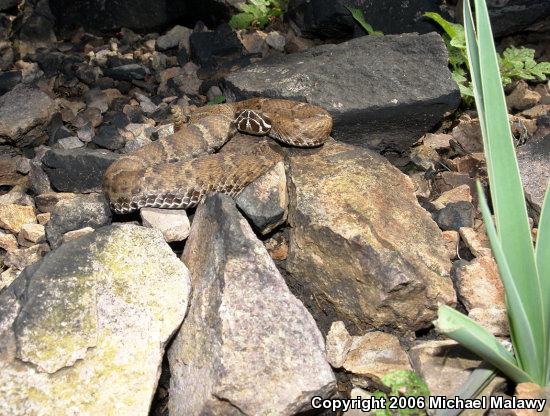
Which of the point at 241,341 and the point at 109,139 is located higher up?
the point at 241,341

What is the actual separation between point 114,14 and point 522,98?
503 cm

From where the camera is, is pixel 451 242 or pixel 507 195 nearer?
pixel 507 195

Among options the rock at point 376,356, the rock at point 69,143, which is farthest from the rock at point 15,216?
the rock at point 376,356

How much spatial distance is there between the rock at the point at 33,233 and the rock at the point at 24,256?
0.08 metres

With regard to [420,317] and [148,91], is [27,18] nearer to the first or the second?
[148,91]

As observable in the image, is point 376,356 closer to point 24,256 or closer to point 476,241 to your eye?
point 476,241

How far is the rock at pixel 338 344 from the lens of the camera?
402 cm

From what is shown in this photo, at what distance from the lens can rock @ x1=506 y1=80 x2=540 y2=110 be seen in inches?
261

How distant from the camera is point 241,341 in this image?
3.78m

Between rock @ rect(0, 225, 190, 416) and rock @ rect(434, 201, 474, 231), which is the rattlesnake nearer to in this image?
rock @ rect(0, 225, 190, 416)

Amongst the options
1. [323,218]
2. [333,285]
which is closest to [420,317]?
[333,285]

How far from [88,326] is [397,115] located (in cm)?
334

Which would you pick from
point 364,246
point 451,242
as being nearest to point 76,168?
point 364,246

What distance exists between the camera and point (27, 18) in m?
7.98
